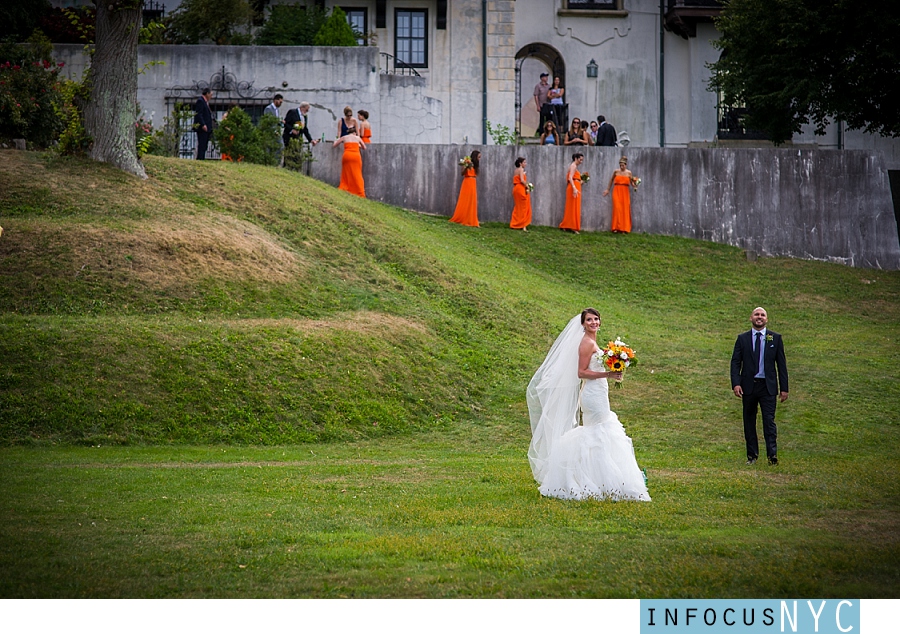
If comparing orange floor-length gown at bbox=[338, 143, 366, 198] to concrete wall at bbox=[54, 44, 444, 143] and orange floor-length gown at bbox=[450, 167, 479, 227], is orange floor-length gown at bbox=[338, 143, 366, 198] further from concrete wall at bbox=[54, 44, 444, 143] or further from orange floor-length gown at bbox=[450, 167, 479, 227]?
concrete wall at bbox=[54, 44, 444, 143]

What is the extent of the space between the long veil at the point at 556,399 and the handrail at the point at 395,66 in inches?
1064

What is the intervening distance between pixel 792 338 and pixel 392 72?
64.4ft

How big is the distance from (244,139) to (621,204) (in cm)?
1128

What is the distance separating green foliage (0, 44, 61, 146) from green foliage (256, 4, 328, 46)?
904 cm

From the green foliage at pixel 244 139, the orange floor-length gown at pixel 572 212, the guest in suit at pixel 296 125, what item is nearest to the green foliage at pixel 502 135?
the orange floor-length gown at pixel 572 212

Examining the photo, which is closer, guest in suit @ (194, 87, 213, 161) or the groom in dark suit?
the groom in dark suit

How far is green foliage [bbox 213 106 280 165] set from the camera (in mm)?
28766

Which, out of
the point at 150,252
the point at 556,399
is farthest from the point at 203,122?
the point at 556,399

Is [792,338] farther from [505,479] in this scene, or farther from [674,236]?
[505,479]

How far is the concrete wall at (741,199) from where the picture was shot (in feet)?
104

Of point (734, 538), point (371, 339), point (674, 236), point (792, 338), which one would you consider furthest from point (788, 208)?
point (734, 538)

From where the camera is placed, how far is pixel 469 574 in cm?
758

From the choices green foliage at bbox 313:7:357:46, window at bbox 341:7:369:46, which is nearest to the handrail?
window at bbox 341:7:369:46

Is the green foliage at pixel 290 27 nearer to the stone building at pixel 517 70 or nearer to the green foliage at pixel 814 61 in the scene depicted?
the stone building at pixel 517 70
